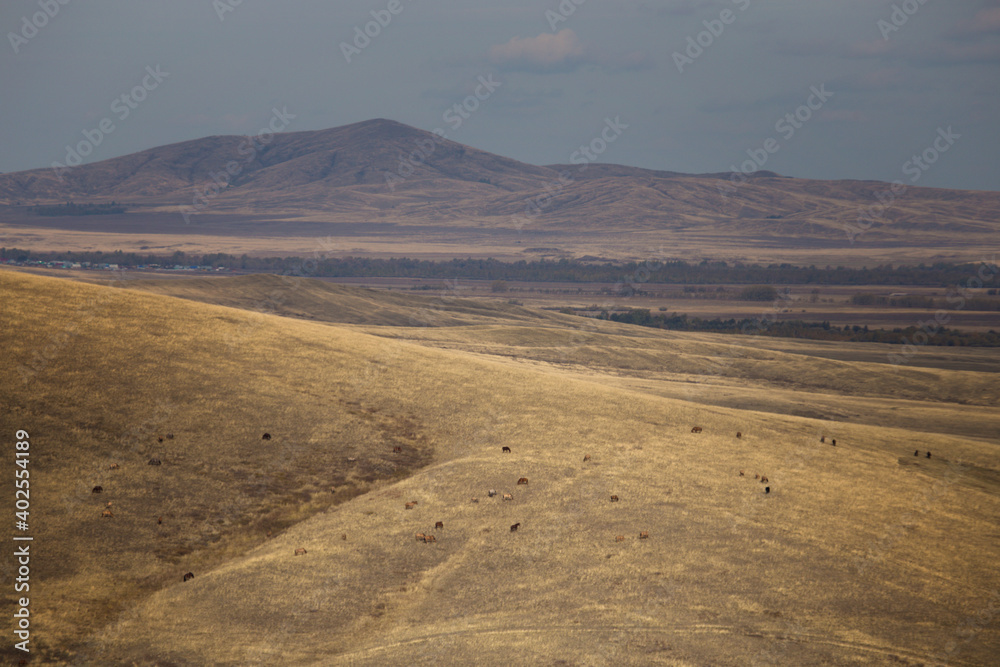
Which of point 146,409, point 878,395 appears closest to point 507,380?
point 146,409

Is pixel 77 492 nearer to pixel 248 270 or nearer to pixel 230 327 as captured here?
pixel 230 327

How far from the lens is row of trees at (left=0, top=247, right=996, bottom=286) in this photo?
569 ft

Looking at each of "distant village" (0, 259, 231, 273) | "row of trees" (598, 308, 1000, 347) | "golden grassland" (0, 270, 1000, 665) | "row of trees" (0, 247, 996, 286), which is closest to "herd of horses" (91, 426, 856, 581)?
"golden grassland" (0, 270, 1000, 665)

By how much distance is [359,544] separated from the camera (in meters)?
Result: 14.8

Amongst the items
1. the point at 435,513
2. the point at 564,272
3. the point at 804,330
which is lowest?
the point at 435,513

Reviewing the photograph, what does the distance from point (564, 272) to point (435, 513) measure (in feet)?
567

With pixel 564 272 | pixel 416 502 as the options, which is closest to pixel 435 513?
pixel 416 502

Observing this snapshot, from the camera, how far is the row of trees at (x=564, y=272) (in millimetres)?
173375

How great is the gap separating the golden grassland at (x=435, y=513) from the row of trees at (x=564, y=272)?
14015cm

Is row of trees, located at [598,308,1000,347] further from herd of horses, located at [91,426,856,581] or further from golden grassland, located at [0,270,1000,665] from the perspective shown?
herd of horses, located at [91,426,856,581]

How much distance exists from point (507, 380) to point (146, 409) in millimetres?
11551

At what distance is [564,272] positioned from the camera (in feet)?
614

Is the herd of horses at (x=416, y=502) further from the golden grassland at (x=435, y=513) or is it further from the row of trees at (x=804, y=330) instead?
the row of trees at (x=804, y=330)

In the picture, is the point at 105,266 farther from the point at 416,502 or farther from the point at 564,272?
the point at 416,502
